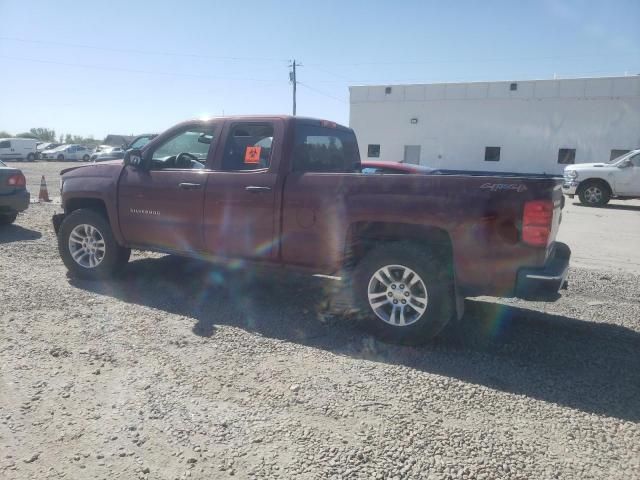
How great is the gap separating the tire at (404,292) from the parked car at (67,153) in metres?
44.6

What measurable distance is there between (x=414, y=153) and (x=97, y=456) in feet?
95.1

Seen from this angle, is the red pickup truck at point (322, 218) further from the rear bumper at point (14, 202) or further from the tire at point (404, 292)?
the rear bumper at point (14, 202)

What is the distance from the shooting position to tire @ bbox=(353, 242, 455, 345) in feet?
13.6

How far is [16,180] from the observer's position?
888 cm

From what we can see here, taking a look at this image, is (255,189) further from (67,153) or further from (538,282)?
(67,153)

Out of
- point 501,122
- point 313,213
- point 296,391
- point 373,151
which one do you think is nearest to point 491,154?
point 501,122

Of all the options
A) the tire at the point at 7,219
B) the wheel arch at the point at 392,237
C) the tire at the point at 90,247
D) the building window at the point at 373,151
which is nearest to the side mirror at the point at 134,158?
the tire at the point at 90,247

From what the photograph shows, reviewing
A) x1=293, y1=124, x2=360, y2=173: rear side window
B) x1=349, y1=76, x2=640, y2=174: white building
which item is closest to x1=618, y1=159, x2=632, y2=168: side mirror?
x1=349, y1=76, x2=640, y2=174: white building

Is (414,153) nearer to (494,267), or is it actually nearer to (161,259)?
(161,259)

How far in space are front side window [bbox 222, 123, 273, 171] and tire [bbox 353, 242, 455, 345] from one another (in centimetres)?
149

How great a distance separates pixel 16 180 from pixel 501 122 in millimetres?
24814

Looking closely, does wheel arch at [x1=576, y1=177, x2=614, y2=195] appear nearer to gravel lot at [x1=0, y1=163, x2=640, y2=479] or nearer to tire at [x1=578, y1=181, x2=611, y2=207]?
tire at [x1=578, y1=181, x2=611, y2=207]

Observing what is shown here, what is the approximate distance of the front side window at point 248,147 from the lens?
498 centimetres

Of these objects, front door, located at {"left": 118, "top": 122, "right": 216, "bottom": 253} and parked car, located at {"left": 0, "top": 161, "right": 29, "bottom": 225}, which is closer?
front door, located at {"left": 118, "top": 122, "right": 216, "bottom": 253}
